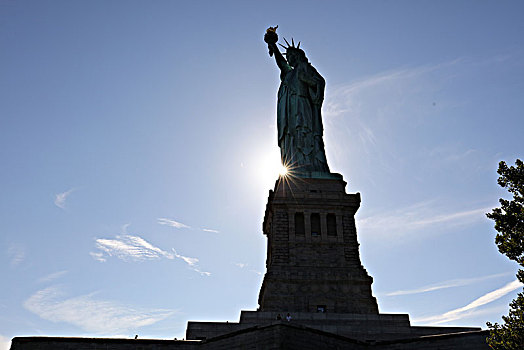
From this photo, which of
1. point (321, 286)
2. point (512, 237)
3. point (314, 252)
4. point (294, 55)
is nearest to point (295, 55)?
point (294, 55)

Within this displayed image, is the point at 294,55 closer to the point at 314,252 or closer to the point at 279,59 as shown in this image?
the point at 279,59

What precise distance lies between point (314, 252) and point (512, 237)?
17.7m

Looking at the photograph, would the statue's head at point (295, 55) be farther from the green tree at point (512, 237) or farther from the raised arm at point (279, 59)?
the green tree at point (512, 237)

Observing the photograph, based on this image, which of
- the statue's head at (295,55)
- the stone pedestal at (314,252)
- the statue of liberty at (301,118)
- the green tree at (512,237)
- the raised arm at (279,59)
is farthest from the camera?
the raised arm at (279,59)

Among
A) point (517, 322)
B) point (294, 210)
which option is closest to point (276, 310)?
point (294, 210)

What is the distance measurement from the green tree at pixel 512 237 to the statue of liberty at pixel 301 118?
67.2ft

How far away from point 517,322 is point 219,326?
49.4 ft

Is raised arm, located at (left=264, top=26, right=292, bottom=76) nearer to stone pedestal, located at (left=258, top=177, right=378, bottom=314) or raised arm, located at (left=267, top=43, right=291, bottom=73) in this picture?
raised arm, located at (left=267, top=43, right=291, bottom=73)

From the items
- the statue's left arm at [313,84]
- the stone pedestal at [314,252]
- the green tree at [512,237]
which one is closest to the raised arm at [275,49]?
the statue's left arm at [313,84]

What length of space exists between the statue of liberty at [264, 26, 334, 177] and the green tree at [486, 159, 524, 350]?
67.2 feet

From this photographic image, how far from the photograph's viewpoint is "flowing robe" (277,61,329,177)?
40.0 meters

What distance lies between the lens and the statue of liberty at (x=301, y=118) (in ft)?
131

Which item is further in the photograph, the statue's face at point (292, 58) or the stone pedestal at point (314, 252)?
the statue's face at point (292, 58)

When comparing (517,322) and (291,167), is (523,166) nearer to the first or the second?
(517,322)
